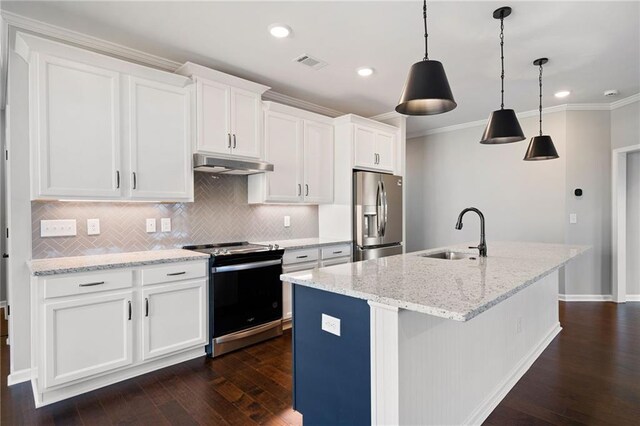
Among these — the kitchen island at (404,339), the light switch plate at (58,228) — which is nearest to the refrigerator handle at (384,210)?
the kitchen island at (404,339)

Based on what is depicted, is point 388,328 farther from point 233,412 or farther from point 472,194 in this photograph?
point 472,194

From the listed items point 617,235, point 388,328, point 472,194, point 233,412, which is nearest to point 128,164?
point 233,412

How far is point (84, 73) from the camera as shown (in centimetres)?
255

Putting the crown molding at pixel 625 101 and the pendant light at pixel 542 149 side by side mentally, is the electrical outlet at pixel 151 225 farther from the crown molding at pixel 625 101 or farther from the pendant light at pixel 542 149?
the crown molding at pixel 625 101

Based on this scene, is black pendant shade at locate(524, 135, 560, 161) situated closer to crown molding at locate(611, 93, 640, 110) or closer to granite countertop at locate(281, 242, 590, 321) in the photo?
granite countertop at locate(281, 242, 590, 321)

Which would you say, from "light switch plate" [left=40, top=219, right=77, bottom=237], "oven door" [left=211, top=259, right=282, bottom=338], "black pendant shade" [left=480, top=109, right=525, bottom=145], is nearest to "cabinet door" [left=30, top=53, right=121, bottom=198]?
"light switch plate" [left=40, top=219, right=77, bottom=237]

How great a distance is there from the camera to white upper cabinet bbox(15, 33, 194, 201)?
240 centimetres

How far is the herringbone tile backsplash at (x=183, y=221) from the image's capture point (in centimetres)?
275

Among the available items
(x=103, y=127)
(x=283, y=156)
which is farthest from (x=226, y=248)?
(x=103, y=127)

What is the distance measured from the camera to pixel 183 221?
133 inches

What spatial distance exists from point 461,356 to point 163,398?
6.22ft

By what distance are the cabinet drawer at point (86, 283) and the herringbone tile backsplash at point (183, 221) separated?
56cm

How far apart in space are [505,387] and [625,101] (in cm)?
420

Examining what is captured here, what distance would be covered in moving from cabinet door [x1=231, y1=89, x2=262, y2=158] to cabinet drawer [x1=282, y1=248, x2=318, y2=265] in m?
1.04
